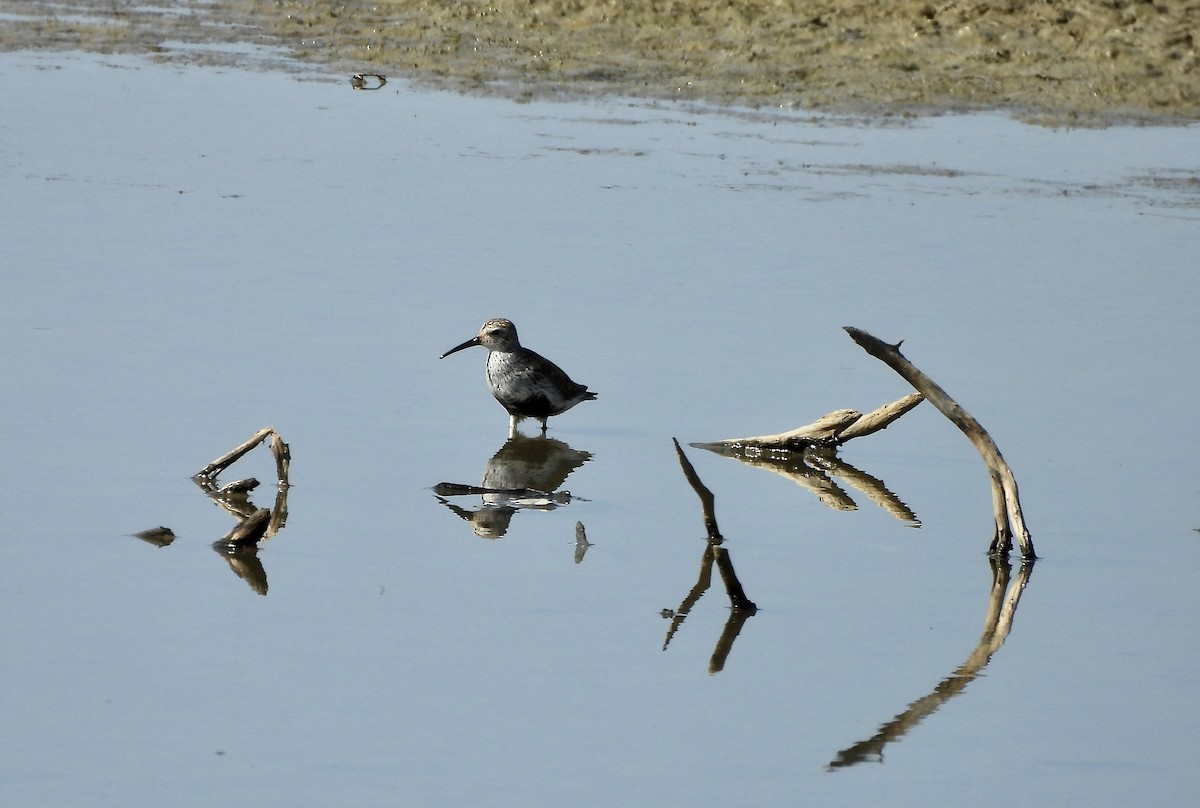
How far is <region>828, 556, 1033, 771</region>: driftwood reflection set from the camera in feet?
18.8

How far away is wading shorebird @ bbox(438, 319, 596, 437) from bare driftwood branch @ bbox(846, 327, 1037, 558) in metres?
2.40

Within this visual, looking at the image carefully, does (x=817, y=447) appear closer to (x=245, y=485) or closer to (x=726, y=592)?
(x=726, y=592)

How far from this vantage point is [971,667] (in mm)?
6492

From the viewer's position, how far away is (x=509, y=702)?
5875 mm

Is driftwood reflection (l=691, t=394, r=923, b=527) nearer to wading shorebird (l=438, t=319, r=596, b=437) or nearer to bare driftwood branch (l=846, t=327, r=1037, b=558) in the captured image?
wading shorebird (l=438, t=319, r=596, b=437)

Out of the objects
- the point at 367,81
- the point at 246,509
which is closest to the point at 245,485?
the point at 246,509

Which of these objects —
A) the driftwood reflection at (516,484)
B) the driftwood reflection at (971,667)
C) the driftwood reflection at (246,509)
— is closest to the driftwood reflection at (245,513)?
the driftwood reflection at (246,509)

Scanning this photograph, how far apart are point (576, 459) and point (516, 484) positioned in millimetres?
579

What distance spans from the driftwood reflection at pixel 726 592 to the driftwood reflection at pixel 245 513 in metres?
1.47

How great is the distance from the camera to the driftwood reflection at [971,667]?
18.8ft

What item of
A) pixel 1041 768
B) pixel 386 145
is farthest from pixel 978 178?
pixel 1041 768

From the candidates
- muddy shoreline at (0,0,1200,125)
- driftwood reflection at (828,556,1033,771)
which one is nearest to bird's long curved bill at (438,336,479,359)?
driftwood reflection at (828,556,1033,771)

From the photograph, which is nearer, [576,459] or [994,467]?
[994,467]

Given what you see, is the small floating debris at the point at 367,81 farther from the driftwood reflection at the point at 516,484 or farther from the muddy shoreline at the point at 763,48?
the driftwood reflection at the point at 516,484
